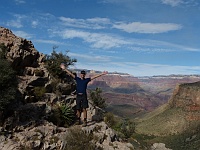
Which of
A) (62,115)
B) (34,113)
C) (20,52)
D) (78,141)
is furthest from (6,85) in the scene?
(20,52)

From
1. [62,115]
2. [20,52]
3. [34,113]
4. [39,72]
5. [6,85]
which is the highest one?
[20,52]

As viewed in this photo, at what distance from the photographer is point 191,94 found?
172 meters

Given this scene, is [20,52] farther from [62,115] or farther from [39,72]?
[62,115]

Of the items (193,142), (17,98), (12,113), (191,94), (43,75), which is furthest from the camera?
(191,94)

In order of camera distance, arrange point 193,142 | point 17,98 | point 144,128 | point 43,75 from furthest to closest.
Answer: point 144,128 → point 193,142 → point 43,75 → point 17,98

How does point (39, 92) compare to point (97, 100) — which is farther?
point (97, 100)

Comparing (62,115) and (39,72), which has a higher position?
(39,72)

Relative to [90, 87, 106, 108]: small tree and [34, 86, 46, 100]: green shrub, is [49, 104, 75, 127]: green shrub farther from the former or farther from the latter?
[90, 87, 106, 108]: small tree

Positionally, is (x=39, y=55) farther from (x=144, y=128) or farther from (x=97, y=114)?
(x=144, y=128)

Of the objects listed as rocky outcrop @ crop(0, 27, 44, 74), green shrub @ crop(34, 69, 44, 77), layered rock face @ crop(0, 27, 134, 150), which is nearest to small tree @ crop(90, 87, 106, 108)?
layered rock face @ crop(0, 27, 134, 150)

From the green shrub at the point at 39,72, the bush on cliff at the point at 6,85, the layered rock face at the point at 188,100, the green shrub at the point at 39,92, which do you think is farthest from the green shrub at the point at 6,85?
the layered rock face at the point at 188,100

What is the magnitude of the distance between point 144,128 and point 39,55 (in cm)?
12515

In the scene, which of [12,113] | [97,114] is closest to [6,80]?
[12,113]

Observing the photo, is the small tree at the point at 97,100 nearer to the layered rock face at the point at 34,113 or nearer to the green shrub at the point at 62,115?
the layered rock face at the point at 34,113
